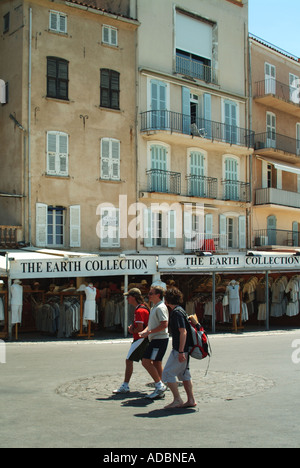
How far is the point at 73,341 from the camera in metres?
18.8

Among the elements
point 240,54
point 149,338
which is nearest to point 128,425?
point 149,338

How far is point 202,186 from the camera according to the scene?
102 ft

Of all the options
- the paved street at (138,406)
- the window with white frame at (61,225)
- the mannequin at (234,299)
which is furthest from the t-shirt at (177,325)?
the window with white frame at (61,225)

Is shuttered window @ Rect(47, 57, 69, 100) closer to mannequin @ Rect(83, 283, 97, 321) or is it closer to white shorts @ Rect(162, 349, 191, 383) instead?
mannequin @ Rect(83, 283, 97, 321)

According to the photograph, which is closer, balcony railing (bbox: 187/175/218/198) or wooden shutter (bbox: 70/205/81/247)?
wooden shutter (bbox: 70/205/81/247)

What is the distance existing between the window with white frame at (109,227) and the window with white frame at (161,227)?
5.43 ft

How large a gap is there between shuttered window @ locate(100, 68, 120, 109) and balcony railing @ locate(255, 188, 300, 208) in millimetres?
10308

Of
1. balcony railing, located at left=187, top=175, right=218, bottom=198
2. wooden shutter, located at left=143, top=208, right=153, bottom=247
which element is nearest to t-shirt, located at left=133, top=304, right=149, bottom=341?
wooden shutter, located at left=143, top=208, right=153, bottom=247

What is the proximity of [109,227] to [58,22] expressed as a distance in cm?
895

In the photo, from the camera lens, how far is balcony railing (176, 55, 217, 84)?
30609 mm

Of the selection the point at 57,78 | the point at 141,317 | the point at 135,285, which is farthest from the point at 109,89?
the point at 141,317

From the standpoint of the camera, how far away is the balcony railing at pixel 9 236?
2368 centimetres

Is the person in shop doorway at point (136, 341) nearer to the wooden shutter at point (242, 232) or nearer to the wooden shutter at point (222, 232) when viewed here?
the wooden shutter at point (222, 232)

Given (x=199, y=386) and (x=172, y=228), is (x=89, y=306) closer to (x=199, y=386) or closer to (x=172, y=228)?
(x=199, y=386)
